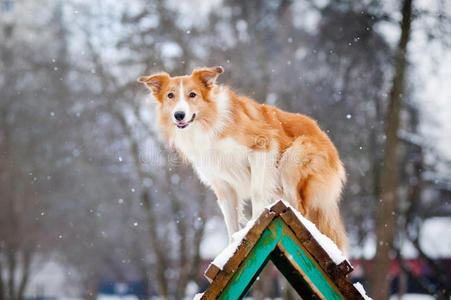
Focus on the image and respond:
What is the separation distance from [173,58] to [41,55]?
4.82m

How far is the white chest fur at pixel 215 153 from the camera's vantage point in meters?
3.00

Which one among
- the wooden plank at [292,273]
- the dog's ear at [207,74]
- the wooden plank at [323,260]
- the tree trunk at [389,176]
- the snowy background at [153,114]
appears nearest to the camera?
the wooden plank at [323,260]

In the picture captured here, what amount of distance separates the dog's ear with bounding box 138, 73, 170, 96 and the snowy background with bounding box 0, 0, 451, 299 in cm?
448

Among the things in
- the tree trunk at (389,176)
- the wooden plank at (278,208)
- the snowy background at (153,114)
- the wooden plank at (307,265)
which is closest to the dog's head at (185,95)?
the wooden plank at (278,208)

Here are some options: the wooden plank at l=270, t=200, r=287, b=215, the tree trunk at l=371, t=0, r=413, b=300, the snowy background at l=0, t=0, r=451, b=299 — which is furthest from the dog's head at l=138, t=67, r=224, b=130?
the tree trunk at l=371, t=0, r=413, b=300

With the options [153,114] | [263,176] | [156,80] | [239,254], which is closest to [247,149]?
[263,176]

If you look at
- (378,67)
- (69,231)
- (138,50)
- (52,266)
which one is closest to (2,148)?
(69,231)

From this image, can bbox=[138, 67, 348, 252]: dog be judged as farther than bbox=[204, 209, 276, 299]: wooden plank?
Yes

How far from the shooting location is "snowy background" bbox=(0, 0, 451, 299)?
29.6ft

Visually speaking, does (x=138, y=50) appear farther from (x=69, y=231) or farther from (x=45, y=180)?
(x=69, y=231)

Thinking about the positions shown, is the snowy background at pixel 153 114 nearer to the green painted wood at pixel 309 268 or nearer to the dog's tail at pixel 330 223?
the dog's tail at pixel 330 223

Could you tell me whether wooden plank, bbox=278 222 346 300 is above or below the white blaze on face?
below

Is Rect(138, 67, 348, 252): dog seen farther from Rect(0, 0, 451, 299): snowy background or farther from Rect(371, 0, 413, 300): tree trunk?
Rect(371, 0, 413, 300): tree trunk

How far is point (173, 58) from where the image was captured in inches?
351
